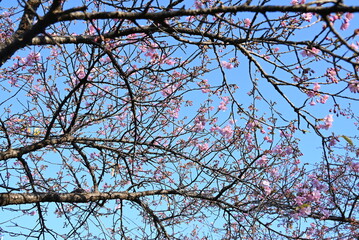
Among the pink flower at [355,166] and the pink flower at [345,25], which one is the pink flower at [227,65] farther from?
the pink flower at [355,166]

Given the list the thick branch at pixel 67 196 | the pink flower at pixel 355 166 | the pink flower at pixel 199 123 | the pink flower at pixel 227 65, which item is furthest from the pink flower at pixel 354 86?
the pink flower at pixel 355 166

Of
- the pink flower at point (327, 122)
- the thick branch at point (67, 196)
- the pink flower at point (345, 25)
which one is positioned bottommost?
the pink flower at point (327, 122)

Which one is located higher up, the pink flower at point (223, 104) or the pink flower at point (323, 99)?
the pink flower at point (223, 104)

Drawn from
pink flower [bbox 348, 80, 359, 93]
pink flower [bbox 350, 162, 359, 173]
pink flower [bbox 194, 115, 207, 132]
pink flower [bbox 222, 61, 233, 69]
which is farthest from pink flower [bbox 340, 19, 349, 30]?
pink flower [bbox 350, 162, 359, 173]

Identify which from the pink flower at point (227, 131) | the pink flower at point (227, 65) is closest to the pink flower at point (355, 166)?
the pink flower at point (227, 131)

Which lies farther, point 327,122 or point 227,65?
point 227,65

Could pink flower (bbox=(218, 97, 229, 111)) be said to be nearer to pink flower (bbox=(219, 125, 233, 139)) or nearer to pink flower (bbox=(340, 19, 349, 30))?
pink flower (bbox=(219, 125, 233, 139))

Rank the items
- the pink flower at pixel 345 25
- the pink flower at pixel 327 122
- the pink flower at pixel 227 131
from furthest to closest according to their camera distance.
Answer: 1. the pink flower at pixel 227 131
2. the pink flower at pixel 327 122
3. the pink flower at pixel 345 25

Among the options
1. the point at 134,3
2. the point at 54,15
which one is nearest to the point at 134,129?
the point at 134,3

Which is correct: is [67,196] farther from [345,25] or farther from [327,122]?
[345,25]

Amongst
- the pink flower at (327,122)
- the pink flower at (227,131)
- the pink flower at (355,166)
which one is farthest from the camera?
the pink flower at (355,166)

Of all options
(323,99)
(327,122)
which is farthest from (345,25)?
(327,122)

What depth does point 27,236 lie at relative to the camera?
5875mm

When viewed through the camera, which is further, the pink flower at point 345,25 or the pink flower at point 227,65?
the pink flower at point 227,65
